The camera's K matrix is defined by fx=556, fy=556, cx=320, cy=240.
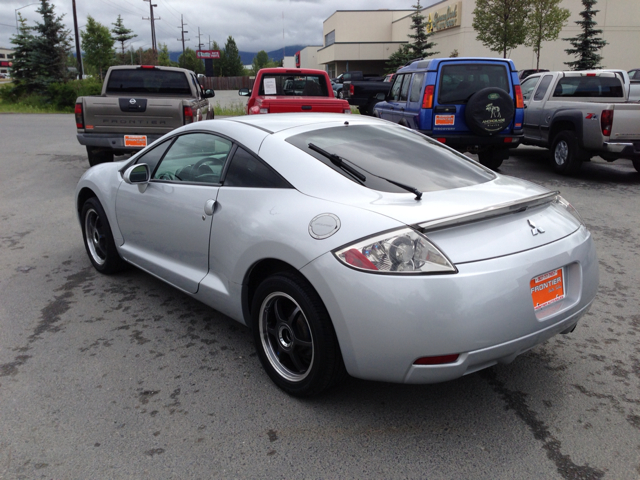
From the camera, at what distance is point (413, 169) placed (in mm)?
3373

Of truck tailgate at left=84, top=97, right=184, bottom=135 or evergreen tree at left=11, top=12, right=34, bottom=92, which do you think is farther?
evergreen tree at left=11, top=12, right=34, bottom=92

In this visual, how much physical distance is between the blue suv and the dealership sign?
1521 inches

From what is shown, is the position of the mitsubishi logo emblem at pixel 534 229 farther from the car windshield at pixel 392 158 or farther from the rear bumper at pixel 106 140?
the rear bumper at pixel 106 140

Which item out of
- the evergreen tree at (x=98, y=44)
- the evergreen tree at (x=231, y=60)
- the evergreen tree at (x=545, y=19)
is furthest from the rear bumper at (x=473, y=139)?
the evergreen tree at (x=231, y=60)

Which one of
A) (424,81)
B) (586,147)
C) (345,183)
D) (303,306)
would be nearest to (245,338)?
(303,306)

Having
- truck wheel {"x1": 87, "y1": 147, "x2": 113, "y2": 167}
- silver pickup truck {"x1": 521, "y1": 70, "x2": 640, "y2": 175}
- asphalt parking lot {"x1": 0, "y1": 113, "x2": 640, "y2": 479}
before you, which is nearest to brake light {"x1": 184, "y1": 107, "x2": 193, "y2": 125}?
truck wheel {"x1": 87, "y1": 147, "x2": 113, "y2": 167}

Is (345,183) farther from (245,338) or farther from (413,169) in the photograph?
(245,338)

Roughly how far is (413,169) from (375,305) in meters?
1.19

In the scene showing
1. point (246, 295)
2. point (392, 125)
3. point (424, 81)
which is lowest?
point (246, 295)

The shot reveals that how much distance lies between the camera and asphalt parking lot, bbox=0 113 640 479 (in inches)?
100

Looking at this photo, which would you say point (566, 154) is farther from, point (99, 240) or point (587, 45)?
point (587, 45)

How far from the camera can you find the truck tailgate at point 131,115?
9.30m

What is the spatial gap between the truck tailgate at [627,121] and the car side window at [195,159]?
7.71 metres

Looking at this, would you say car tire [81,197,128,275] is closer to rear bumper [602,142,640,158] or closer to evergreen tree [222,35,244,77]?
rear bumper [602,142,640,158]
